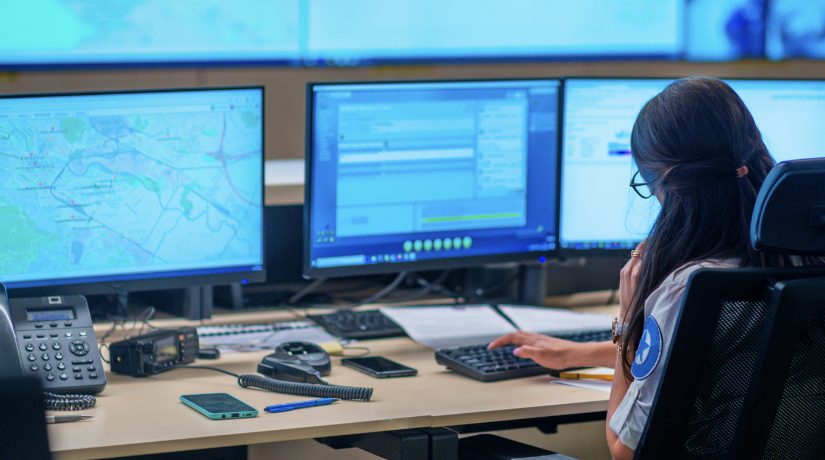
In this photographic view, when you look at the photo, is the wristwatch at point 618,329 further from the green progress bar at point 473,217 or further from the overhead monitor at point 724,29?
the overhead monitor at point 724,29

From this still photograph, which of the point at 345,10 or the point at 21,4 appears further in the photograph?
the point at 345,10

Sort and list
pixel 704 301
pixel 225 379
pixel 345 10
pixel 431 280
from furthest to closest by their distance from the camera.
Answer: pixel 345 10, pixel 431 280, pixel 225 379, pixel 704 301

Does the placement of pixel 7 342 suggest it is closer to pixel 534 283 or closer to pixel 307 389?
pixel 307 389

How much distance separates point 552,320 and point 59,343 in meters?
1.02

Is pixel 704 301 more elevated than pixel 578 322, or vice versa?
pixel 704 301

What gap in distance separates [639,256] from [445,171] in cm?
63

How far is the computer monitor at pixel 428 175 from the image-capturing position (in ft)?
7.32

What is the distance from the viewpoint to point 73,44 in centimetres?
361

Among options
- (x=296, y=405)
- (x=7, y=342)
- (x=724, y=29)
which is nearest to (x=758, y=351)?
(x=296, y=405)

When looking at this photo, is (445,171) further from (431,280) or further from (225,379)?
(225,379)

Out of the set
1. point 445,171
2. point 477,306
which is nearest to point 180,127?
point 445,171

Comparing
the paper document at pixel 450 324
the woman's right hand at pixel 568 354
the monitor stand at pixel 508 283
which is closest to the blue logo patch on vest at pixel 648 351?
the woman's right hand at pixel 568 354

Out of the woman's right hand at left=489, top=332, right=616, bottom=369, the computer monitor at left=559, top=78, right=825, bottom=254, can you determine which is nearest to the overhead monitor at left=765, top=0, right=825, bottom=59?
the computer monitor at left=559, top=78, right=825, bottom=254

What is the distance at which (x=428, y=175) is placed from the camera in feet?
7.55
